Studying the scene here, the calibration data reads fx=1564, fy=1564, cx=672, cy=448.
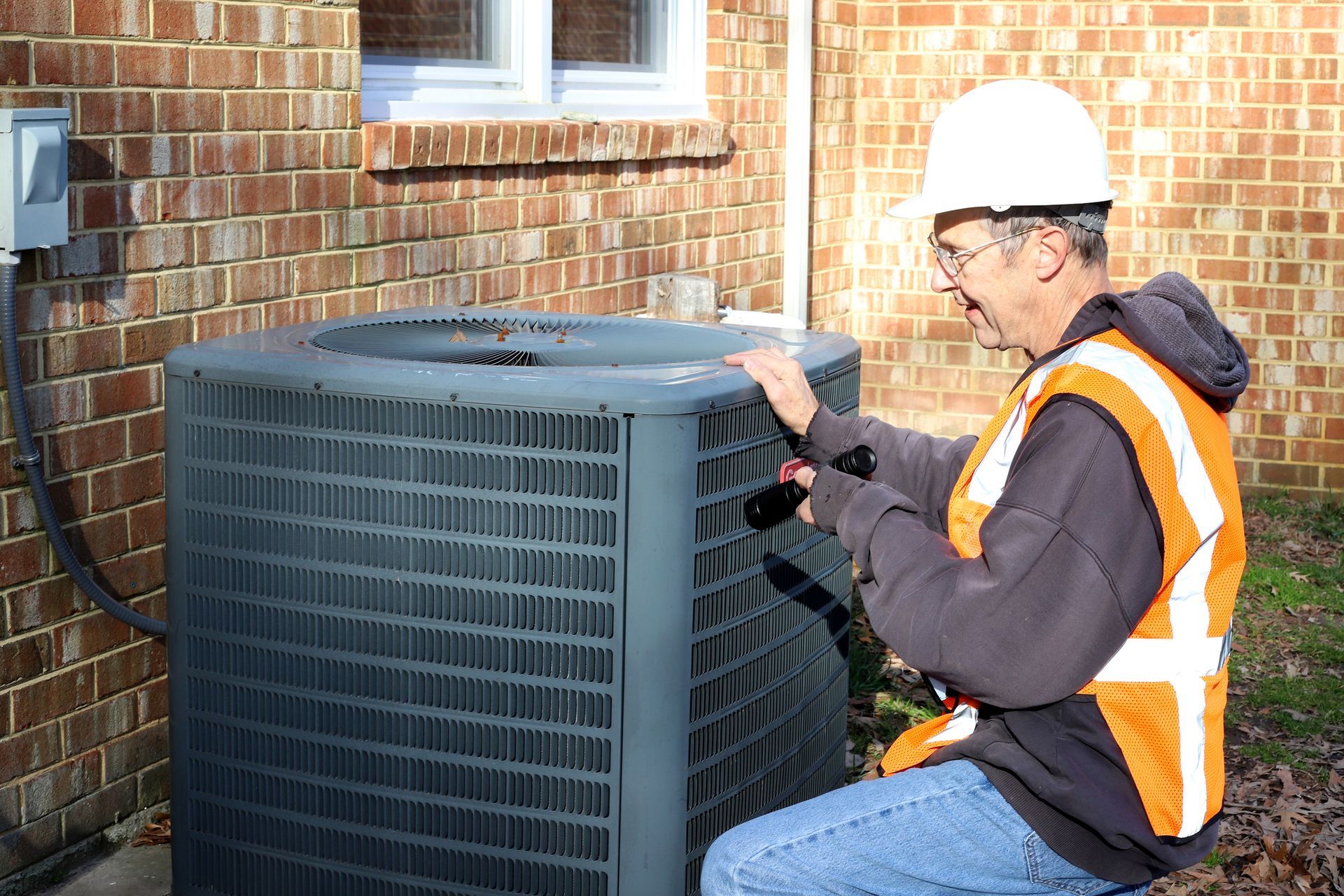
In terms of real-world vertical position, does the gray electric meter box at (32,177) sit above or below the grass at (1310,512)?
above

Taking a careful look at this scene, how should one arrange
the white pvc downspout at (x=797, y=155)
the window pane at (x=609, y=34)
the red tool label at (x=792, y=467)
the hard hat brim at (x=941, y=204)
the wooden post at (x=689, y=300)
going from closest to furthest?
the hard hat brim at (x=941, y=204) → the red tool label at (x=792, y=467) → the wooden post at (x=689, y=300) → the window pane at (x=609, y=34) → the white pvc downspout at (x=797, y=155)

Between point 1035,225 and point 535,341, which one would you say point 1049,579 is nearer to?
point 1035,225

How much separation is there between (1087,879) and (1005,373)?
20.3 ft

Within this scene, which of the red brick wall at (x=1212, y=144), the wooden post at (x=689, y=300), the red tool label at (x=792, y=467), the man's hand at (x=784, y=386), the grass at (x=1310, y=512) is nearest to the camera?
the red tool label at (x=792, y=467)

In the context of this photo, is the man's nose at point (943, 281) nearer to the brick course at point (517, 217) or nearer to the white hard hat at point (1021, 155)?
the white hard hat at point (1021, 155)

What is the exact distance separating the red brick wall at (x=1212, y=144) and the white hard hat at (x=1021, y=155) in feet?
18.6

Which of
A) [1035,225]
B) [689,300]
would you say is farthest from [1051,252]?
[689,300]

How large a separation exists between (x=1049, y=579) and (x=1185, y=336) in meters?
0.44

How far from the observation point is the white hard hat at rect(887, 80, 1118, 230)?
2408mm

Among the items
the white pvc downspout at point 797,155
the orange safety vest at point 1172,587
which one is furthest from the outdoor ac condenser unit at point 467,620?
the white pvc downspout at point 797,155

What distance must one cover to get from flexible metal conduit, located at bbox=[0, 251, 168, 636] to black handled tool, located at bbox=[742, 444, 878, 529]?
129 cm

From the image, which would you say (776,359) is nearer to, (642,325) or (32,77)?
(642,325)

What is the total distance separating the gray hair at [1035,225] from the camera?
245 cm

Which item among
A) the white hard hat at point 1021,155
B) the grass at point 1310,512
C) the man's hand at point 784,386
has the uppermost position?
the white hard hat at point 1021,155
